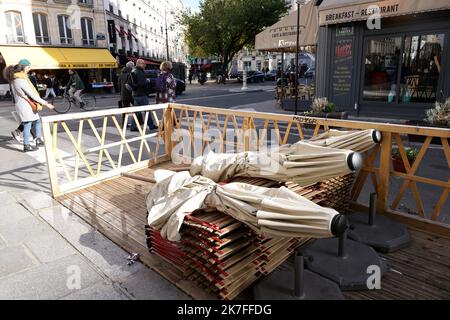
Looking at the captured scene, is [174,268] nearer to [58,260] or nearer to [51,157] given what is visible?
[58,260]

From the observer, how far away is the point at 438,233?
3.82 meters

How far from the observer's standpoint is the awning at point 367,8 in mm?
8281

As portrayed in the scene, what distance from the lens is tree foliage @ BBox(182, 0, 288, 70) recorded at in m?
35.9

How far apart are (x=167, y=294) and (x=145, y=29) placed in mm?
50146

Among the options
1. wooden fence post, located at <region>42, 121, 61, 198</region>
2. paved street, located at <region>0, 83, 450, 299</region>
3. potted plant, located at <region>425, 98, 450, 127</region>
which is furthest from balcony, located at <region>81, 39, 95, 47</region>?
potted plant, located at <region>425, 98, 450, 127</region>

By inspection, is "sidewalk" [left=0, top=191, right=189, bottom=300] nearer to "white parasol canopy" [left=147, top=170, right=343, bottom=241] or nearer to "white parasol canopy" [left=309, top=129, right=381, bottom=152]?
"white parasol canopy" [left=147, top=170, right=343, bottom=241]

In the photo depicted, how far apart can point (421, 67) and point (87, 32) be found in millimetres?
30272

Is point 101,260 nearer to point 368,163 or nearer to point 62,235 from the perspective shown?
point 62,235

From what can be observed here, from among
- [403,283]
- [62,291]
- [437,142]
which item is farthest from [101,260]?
[437,142]

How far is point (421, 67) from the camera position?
10.2 metres

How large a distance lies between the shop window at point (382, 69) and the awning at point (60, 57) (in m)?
24.5

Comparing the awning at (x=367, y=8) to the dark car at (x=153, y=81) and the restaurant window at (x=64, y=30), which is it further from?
the restaurant window at (x=64, y=30)

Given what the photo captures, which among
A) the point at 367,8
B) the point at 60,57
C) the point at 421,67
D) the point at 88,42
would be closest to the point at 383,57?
the point at 421,67

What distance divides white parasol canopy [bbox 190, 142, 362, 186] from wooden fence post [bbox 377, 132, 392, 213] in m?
1.11
